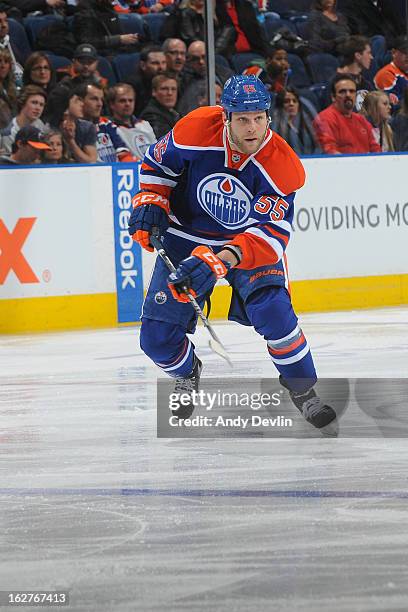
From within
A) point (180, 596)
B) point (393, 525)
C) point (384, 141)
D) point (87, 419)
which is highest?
point (180, 596)

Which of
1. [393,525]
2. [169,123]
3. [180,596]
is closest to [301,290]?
[169,123]

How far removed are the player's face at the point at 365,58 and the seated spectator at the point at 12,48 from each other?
9.42 feet

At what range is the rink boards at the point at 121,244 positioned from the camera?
784 centimetres

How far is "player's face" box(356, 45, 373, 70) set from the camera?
9.79 metres

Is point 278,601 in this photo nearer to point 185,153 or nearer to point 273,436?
point 273,436

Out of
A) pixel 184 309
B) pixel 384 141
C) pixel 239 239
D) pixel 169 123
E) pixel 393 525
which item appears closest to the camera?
pixel 393 525

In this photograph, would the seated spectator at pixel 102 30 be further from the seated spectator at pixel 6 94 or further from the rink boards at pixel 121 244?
the rink boards at pixel 121 244

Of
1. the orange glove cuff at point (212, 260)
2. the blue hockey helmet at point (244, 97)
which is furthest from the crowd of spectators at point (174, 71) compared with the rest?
the orange glove cuff at point (212, 260)

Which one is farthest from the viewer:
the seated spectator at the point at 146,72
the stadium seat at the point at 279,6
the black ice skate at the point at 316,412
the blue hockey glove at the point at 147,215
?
the stadium seat at the point at 279,6

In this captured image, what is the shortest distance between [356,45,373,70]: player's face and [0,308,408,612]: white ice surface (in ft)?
16.3

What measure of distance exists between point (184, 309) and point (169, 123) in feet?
13.6

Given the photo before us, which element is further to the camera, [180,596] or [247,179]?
[247,179]

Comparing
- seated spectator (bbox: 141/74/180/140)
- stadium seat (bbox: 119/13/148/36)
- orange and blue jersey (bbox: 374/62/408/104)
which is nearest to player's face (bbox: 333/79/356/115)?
orange and blue jersey (bbox: 374/62/408/104)

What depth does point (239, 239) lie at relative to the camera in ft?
14.1
